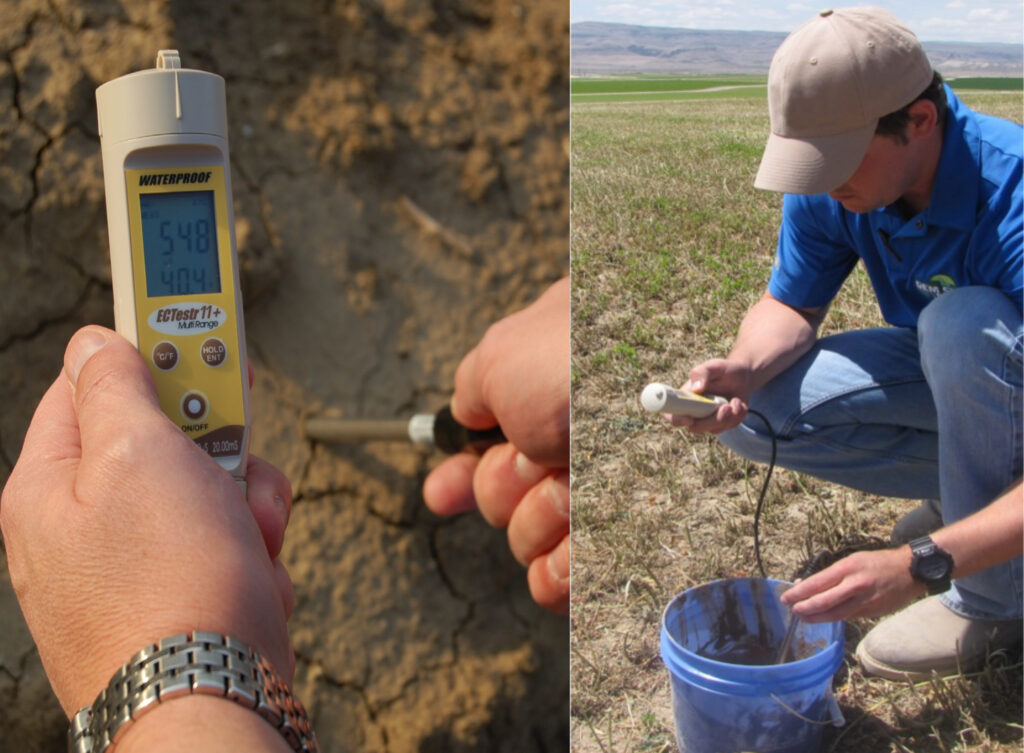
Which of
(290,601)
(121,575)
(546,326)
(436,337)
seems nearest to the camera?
(121,575)

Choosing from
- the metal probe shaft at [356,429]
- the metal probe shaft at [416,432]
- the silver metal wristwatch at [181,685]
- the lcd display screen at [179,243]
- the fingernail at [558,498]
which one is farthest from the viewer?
the metal probe shaft at [356,429]

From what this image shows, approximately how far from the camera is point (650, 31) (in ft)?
2.72

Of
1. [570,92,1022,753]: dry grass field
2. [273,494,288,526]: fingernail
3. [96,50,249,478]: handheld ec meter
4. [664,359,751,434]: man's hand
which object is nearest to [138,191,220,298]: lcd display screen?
[96,50,249,478]: handheld ec meter

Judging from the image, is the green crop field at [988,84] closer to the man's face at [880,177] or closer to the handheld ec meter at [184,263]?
the man's face at [880,177]

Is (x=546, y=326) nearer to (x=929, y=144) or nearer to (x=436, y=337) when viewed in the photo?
(x=436, y=337)

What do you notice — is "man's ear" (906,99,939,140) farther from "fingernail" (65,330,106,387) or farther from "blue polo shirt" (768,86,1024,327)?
"fingernail" (65,330,106,387)

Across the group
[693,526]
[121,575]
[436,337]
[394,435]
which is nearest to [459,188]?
[436,337]

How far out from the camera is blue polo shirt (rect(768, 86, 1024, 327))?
31.0 inches

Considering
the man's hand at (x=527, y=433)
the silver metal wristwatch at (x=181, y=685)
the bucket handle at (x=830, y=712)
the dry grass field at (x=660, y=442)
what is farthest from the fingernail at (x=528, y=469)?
the silver metal wristwatch at (x=181, y=685)

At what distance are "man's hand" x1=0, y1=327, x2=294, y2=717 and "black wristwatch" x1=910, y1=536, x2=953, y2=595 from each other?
1.57 feet

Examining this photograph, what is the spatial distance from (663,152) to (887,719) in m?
0.49

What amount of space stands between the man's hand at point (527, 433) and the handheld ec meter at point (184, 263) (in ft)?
1.31

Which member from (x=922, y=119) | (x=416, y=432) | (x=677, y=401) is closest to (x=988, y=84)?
(x=922, y=119)

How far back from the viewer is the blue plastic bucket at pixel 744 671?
840 millimetres
